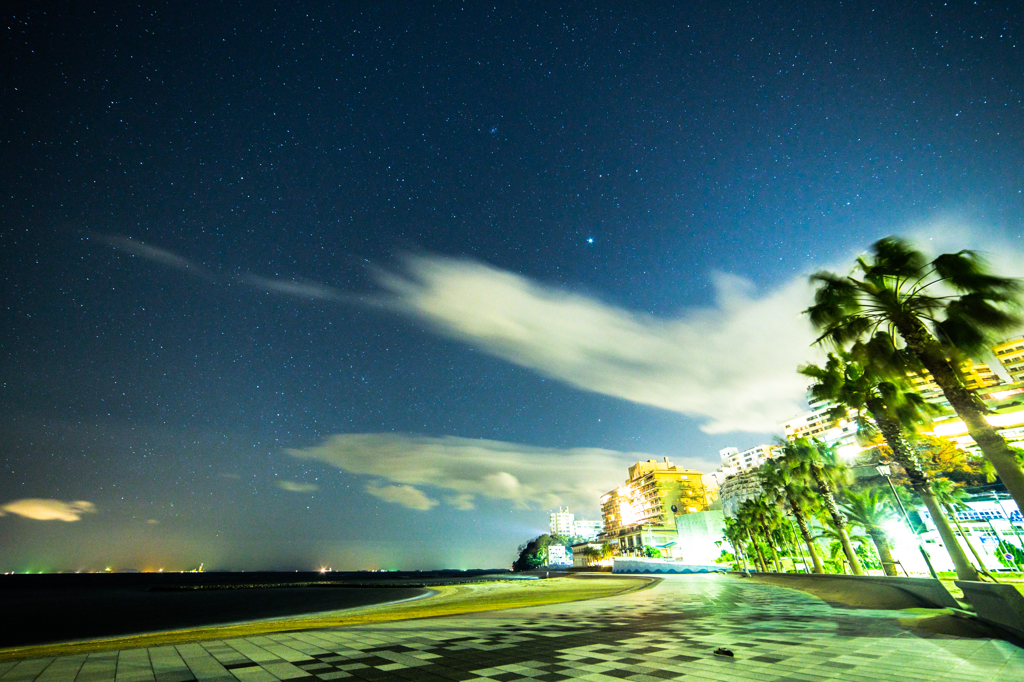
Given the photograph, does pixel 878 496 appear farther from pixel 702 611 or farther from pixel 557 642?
pixel 557 642

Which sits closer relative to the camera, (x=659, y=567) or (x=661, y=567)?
(x=661, y=567)

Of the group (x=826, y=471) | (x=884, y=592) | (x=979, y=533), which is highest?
(x=826, y=471)

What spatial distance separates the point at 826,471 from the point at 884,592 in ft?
57.2

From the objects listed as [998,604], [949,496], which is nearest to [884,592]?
[998,604]

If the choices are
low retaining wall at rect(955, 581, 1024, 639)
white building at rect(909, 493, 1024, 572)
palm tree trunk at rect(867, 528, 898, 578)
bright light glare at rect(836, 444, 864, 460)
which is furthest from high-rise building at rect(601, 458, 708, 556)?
low retaining wall at rect(955, 581, 1024, 639)

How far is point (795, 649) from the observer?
8.78m

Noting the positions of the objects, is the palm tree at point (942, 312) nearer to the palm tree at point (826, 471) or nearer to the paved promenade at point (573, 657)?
the paved promenade at point (573, 657)

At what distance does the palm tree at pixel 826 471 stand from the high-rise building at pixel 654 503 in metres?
122

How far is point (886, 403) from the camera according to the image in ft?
49.2

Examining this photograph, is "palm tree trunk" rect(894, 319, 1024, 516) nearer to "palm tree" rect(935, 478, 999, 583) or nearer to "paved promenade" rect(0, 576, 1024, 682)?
"paved promenade" rect(0, 576, 1024, 682)

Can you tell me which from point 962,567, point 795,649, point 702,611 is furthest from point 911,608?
point 795,649

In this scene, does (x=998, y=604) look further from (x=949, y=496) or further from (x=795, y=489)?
(x=795, y=489)

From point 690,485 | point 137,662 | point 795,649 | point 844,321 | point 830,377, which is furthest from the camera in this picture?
point 690,485

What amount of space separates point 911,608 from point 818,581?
16442 mm
